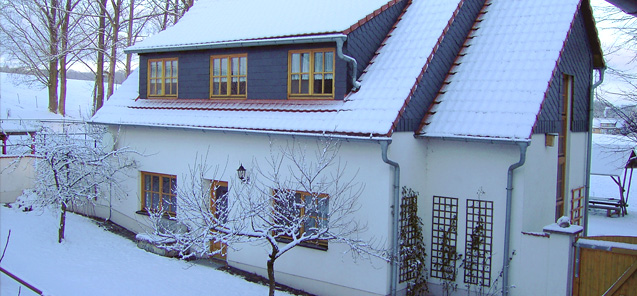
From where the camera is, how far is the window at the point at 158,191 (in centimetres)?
1418

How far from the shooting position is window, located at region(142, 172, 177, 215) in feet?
46.5

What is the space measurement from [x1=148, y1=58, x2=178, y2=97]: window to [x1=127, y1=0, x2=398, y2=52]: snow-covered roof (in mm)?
513

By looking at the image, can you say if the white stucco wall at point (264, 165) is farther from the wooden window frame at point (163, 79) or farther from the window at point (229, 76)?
the window at point (229, 76)

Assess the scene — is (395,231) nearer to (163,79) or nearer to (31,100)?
(163,79)

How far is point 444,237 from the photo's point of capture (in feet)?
36.0

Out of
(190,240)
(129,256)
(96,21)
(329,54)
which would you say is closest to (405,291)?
(190,240)

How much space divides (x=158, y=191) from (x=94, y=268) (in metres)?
3.15

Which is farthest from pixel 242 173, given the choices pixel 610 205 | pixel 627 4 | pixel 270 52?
pixel 610 205

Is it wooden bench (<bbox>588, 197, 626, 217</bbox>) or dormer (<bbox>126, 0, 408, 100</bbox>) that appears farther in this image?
wooden bench (<bbox>588, 197, 626, 217</bbox>)

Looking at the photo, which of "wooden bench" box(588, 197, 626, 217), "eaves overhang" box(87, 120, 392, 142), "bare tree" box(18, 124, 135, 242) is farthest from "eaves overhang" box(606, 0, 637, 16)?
"wooden bench" box(588, 197, 626, 217)

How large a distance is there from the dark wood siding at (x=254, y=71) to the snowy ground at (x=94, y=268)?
13.5ft

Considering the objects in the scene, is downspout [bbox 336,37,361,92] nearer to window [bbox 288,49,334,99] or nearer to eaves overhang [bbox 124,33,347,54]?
eaves overhang [bbox 124,33,347,54]

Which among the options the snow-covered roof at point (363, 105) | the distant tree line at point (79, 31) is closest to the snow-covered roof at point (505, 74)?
the snow-covered roof at point (363, 105)

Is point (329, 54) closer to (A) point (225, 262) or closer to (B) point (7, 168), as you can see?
(A) point (225, 262)
